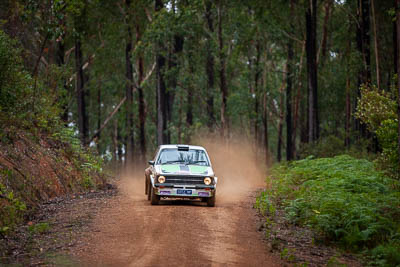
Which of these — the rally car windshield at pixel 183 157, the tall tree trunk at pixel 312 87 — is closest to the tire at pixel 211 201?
the rally car windshield at pixel 183 157

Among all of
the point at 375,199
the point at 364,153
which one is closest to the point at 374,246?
the point at 375,199

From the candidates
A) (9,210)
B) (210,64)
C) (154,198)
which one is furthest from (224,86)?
(9,210)

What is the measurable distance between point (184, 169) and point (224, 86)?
26.0 meters

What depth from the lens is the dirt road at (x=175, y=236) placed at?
32.5 feet

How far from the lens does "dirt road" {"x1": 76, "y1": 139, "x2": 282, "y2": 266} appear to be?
390 inches

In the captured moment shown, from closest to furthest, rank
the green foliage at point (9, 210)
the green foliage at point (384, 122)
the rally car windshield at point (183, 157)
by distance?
the green foliage at point (9, 210) < the green foliage at point (384, 122) < the rally car windshield at point (183, 157)

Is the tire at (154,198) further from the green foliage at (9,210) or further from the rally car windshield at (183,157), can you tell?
the green foliage at (9,210)

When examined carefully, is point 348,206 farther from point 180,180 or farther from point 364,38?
→ point 364,38

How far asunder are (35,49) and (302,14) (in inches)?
778

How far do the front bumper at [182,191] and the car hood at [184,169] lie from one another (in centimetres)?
37

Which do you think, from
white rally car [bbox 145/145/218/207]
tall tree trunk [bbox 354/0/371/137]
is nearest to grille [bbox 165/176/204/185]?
white rally car [bbox 145/145/218/207]

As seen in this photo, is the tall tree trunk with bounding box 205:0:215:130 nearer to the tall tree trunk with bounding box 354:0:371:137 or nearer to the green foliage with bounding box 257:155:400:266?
the tall tree trunk with bounding box 354:0:371:137

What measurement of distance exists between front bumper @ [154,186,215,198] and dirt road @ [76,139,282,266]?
0.32 m

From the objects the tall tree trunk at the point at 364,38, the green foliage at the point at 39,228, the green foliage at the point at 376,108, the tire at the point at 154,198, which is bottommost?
the green foliage at the point at 39,228
